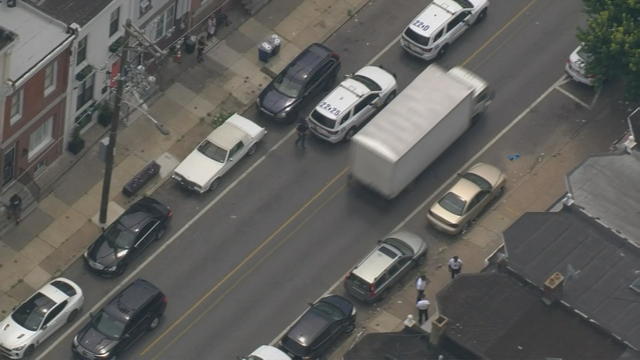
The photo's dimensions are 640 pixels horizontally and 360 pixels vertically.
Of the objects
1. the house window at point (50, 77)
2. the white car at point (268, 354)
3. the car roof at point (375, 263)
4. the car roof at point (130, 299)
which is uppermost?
the house window at point (50, 77)

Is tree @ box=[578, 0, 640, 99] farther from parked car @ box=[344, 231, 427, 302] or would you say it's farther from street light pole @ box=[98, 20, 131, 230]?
street light pole @ box=[98, 20, 131, 230]

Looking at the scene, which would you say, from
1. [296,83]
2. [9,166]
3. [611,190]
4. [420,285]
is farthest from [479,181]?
[9,166]

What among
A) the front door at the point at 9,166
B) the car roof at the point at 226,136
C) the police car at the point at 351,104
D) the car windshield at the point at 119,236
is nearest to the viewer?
the car windshield at the point at 119,236

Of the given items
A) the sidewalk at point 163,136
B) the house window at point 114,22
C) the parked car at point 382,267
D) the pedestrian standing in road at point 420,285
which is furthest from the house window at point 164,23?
the pedestrian standing in road at point 420,285

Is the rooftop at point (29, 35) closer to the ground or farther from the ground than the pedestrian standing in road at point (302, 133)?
farther from the ground

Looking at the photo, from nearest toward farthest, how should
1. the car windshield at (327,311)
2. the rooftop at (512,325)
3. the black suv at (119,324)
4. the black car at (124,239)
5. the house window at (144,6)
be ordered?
the rooftop at (512,325)
the black suv at (119,324)
the car windshield at (327,311)
the black car at (124,239)
the house window at (144,6)

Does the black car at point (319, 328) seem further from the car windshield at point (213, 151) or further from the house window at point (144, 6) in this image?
the house window at point (144, 6)

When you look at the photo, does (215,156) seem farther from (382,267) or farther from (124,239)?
(382,267)

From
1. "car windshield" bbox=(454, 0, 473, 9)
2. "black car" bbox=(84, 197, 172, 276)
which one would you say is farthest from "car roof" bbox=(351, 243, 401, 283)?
"car windshield" bbox=(454, 0, 473, 9)
